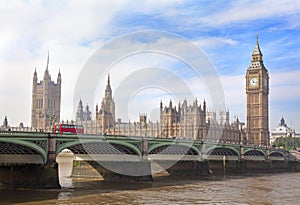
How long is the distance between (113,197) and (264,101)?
81850 millimetres

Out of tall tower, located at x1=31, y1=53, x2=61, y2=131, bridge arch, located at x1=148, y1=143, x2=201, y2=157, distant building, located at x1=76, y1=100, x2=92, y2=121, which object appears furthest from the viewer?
distant building, located at x1=76, y1=100, x2=92, y2=121

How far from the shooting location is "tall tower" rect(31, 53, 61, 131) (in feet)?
439

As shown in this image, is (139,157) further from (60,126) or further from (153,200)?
(153,200)

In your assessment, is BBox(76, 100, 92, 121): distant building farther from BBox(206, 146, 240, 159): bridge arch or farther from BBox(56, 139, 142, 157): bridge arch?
BBox(56, 139, 142, 157): bridge arch

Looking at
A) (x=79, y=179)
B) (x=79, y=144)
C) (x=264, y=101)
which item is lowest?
(x=79, y=179)

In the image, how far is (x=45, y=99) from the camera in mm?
135125

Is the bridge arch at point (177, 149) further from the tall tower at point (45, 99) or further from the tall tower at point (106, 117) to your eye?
the tall tower at point (45, 99)

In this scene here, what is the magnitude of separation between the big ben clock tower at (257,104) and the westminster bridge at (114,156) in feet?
124

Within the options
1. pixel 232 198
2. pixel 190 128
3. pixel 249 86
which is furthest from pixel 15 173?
pixel 249 86

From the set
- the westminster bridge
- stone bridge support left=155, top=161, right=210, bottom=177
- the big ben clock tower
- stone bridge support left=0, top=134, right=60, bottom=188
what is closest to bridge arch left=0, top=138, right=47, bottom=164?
the westminster bridge

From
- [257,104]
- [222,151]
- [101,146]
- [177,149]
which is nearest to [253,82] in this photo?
[257,104]

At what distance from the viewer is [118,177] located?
39312mm

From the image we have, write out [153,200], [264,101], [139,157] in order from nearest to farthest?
[153,200] → [139,157] → [264,101]

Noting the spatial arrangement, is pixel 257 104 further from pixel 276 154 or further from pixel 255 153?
pixel 255 153
